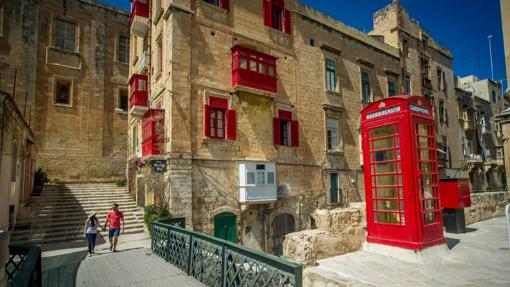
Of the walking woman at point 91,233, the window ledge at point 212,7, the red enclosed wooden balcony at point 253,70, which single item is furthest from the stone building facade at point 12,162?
the window ledge at point 212,7

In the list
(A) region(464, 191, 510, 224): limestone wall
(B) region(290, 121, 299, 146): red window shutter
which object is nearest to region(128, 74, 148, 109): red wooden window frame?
(B) region(290, 121, 299, 146): red window shutter

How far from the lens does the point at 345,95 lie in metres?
20.2

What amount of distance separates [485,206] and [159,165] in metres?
14.4

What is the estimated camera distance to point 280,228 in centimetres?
1588

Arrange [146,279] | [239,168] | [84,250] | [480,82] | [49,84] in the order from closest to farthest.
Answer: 1. [146,279]
2. [84,250]
3. [239,168]
4. [49,84]
5. [480,82]

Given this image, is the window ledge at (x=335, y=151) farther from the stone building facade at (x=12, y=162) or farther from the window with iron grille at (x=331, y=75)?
the stone building facade at (x=12, y=162)

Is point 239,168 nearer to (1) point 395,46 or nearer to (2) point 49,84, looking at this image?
(2) point 49,84

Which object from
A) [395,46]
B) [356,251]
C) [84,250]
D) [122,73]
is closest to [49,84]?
[122,73]

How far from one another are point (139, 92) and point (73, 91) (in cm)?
803

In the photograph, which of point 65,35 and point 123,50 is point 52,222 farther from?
point 123,50

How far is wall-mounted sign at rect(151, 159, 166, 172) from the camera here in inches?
493

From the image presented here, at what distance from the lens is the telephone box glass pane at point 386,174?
26.3 ft

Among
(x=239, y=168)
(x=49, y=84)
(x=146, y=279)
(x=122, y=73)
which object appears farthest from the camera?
(x=122, y=73)

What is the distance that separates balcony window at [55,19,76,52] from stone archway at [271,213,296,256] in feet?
60.4
